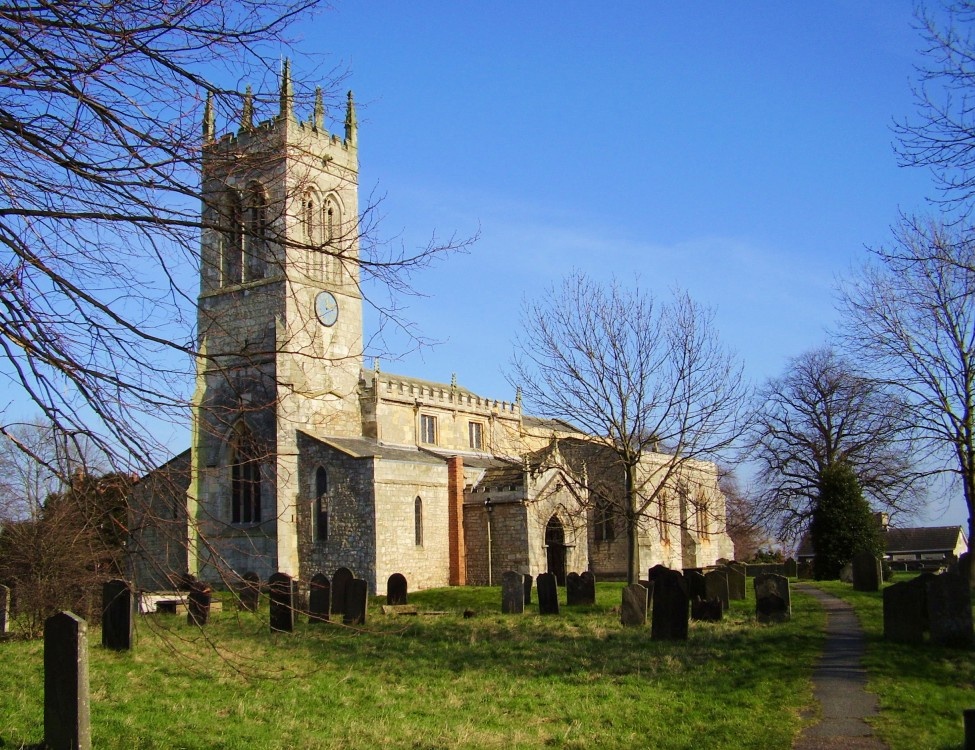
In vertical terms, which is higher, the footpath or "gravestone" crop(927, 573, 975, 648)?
"gravestone" crop(927, 573, 975, 648)

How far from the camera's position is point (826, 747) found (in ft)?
28.3

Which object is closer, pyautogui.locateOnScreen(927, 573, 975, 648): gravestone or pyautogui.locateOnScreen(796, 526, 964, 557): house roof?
pyautogui.locateOnScreen(927, 573, 975, 648): gravestone

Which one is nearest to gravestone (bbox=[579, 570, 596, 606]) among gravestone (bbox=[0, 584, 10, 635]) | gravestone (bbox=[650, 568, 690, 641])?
gravestone (bbox=[650, 568, 690, 641])

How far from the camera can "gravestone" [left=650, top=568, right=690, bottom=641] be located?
1465cm

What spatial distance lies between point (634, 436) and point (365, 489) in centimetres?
1035

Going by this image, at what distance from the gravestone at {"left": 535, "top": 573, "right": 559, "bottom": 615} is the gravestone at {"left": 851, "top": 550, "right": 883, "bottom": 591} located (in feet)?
30.1

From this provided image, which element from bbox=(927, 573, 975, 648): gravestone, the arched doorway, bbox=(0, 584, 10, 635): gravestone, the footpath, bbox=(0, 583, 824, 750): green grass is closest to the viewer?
bbox=(0, 583, 824, 750): green grass

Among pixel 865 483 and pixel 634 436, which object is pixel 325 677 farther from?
pixel 865 483

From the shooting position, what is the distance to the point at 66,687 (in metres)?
7.57

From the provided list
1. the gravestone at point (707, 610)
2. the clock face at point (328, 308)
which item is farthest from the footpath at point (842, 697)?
the clock face at point (328, 308)

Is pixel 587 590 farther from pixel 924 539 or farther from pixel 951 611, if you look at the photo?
pixel 924 539

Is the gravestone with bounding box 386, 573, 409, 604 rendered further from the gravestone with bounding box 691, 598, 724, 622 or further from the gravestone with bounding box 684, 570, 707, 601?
the gravestone with bounding box 691, 598, 724, 622

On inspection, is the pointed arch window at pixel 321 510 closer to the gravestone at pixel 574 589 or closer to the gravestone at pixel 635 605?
the gravestone at pixel 574 589

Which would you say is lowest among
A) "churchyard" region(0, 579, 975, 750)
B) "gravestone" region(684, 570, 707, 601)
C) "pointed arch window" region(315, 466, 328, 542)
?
"churchyard" region(0, 579, 975, 750)
